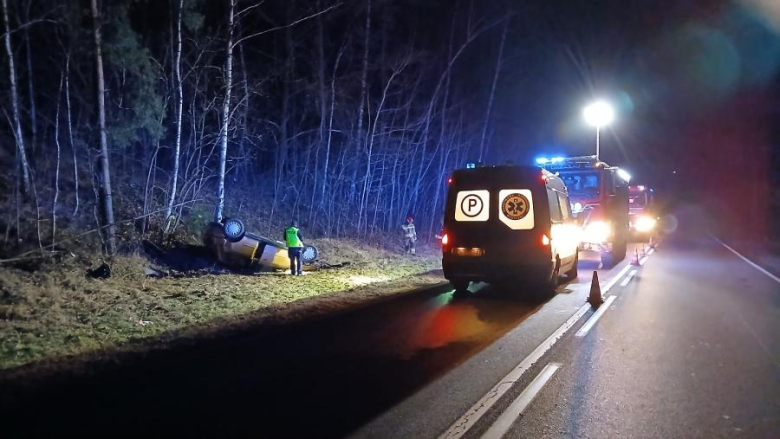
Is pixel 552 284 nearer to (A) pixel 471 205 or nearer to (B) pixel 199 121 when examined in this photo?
(A) pixel 471 205

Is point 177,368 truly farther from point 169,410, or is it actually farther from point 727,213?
point 727,213

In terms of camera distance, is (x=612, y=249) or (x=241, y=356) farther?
(x=612, y=249)

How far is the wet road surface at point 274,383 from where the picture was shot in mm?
4707

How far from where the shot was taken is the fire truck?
1750 cm

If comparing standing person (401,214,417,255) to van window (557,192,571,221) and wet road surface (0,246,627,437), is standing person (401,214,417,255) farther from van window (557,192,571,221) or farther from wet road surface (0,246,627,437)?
wet road surface (0,246,627,437)

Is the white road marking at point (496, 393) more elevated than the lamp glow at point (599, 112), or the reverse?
the lamp glow at point (599, 112)

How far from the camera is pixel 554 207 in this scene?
37.8 feet

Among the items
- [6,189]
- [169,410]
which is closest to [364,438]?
[169,410]

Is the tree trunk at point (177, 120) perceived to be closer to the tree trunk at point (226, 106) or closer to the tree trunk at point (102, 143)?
the tree trunk at point (226, 106)

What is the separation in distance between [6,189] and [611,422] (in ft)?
46.3

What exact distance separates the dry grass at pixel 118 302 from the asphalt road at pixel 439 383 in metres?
1.40

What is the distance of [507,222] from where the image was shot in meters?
11.1

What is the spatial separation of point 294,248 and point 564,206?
6.48 meters

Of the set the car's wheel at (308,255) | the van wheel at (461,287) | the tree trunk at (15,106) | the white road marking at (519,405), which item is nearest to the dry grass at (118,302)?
the car's wheel at (308,255)
